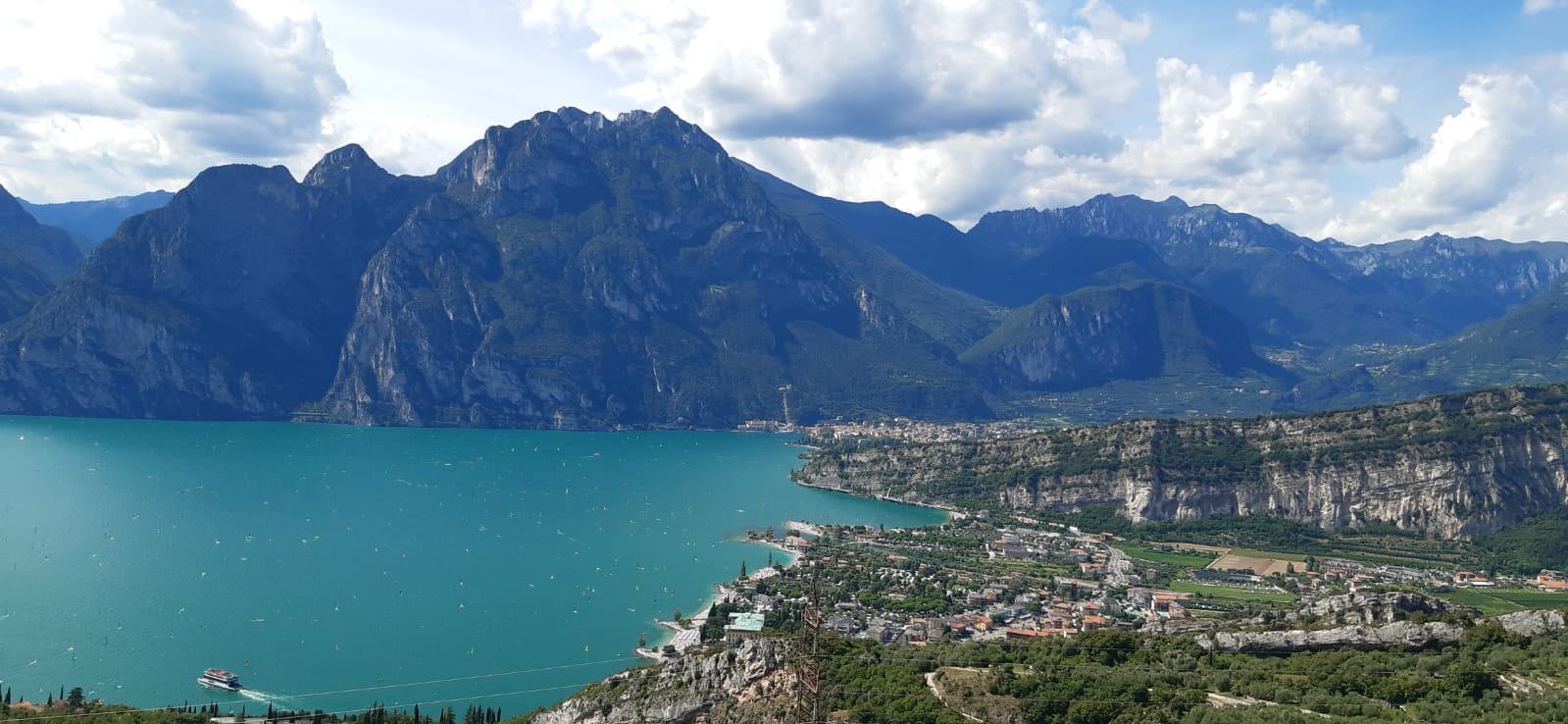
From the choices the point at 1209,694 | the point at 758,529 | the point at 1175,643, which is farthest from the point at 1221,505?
the point at 1209,694

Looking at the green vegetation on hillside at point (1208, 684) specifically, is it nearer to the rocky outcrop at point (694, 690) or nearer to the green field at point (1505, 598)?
the rocky outcrop at point (694, 690)

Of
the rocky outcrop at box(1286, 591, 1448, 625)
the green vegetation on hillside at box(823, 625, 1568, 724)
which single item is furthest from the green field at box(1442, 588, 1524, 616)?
the green vegetation on hillside at box(823, 625, 1568, 724)

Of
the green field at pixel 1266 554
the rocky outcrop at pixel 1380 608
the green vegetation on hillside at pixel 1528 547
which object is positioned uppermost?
the rocky outcrop at pixel 1380 608

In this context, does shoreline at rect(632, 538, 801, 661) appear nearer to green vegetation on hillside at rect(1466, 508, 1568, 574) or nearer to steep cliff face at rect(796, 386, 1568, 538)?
steep cliff face at rect(796, 386, 1568, 538)

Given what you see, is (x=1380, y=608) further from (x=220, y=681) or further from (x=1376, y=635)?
(x=220, y=681)

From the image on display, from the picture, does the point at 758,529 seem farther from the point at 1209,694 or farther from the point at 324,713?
the point at 1209,694

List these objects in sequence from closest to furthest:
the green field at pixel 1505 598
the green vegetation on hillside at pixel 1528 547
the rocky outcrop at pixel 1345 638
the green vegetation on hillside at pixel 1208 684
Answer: the green vegetation on hillside at pixel 1208 684
the rocky outcrop at pixel 1345 638
the green field at pixel 1505 598
the green vegetation on hillside at pixel 1528 547

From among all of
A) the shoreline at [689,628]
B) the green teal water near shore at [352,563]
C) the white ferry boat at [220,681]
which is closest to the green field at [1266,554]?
the green teal water near shore at [352,563]

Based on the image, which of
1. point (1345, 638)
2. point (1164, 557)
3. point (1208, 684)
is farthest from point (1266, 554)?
point (1208, 684)
